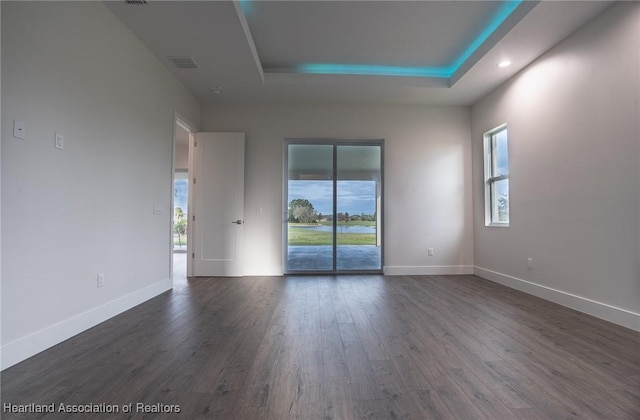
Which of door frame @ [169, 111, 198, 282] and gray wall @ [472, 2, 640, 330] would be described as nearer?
gray wall @ [472, 2, 640, 330]

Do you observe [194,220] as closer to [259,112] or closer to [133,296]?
[133,296]

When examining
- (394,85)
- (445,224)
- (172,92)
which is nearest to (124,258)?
(172,92)

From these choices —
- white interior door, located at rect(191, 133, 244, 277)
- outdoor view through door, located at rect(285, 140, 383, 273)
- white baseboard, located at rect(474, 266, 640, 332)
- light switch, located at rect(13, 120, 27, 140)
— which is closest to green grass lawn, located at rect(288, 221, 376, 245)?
outdoor view through door, located at rect(285, 140, 383, 273)

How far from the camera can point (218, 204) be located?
14.8 ft

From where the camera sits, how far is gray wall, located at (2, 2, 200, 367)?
5.95 ft

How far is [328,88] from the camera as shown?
13.7 ft

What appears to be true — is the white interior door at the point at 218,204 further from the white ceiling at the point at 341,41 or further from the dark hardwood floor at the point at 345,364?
the dark hardwood floor at the point at 345,364

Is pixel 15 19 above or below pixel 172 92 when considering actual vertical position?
below

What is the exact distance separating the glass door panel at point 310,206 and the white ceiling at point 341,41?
90 centimetres

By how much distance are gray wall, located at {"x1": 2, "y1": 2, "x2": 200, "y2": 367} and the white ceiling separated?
53 cm

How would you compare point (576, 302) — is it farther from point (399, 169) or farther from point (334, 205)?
point (334, 205)

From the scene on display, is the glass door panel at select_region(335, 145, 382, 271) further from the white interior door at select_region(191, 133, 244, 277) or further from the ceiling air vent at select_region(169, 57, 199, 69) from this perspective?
the ceiling air vent at select_region(169, 57, 199, 69)

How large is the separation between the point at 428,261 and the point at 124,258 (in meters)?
4.17

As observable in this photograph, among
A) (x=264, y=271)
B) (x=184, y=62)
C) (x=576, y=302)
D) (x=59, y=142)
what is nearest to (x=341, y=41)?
(x=184, y=62)
